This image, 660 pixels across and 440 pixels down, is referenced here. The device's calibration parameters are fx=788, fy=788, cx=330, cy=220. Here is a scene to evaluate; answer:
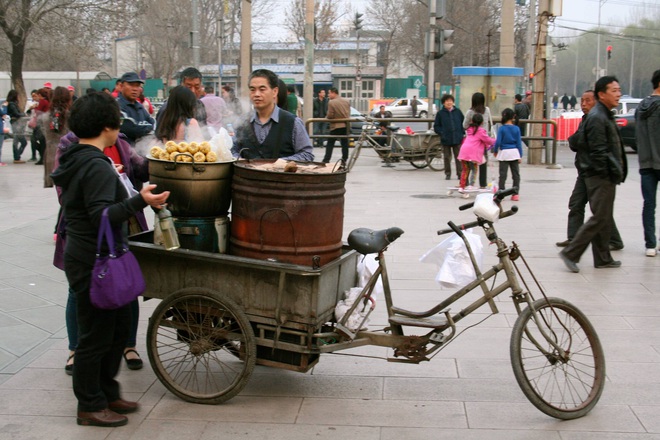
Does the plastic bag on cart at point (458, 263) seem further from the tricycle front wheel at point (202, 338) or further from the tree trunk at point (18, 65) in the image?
the tree trunk at point (18, 65)

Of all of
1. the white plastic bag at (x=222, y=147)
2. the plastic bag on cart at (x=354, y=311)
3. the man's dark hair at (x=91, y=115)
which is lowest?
the plastic bag on cart at (x=354, y=311)

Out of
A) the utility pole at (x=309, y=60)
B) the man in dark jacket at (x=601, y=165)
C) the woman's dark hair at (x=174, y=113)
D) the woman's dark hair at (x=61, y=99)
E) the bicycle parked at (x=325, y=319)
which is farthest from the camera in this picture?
the utility pole at (x=309, y=60)

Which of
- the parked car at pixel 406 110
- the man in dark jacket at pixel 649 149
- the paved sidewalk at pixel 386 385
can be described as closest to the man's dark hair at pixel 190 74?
the paved sidewalk at pixel 386 385

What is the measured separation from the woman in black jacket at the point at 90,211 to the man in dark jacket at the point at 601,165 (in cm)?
474

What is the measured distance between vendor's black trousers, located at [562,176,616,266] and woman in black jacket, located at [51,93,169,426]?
470cm

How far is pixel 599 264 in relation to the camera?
777cm

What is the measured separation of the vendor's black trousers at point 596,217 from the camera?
24.2 feet

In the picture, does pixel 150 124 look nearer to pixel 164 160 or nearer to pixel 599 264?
pixel 164 160

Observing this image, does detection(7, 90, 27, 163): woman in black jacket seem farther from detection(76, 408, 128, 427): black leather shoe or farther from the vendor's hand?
the vendor's hand

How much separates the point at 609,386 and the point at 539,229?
5.43 metres

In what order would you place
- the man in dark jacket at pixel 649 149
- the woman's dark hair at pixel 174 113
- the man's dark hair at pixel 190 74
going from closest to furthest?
the woman's dark hair at pixel 174 113, the man's dark hair at pixel 190 74, the man in dark jacket at pixel 649 149

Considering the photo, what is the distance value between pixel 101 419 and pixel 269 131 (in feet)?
6.66

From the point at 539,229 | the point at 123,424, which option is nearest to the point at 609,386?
the point at 123,424

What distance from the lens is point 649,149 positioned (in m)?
8.08
